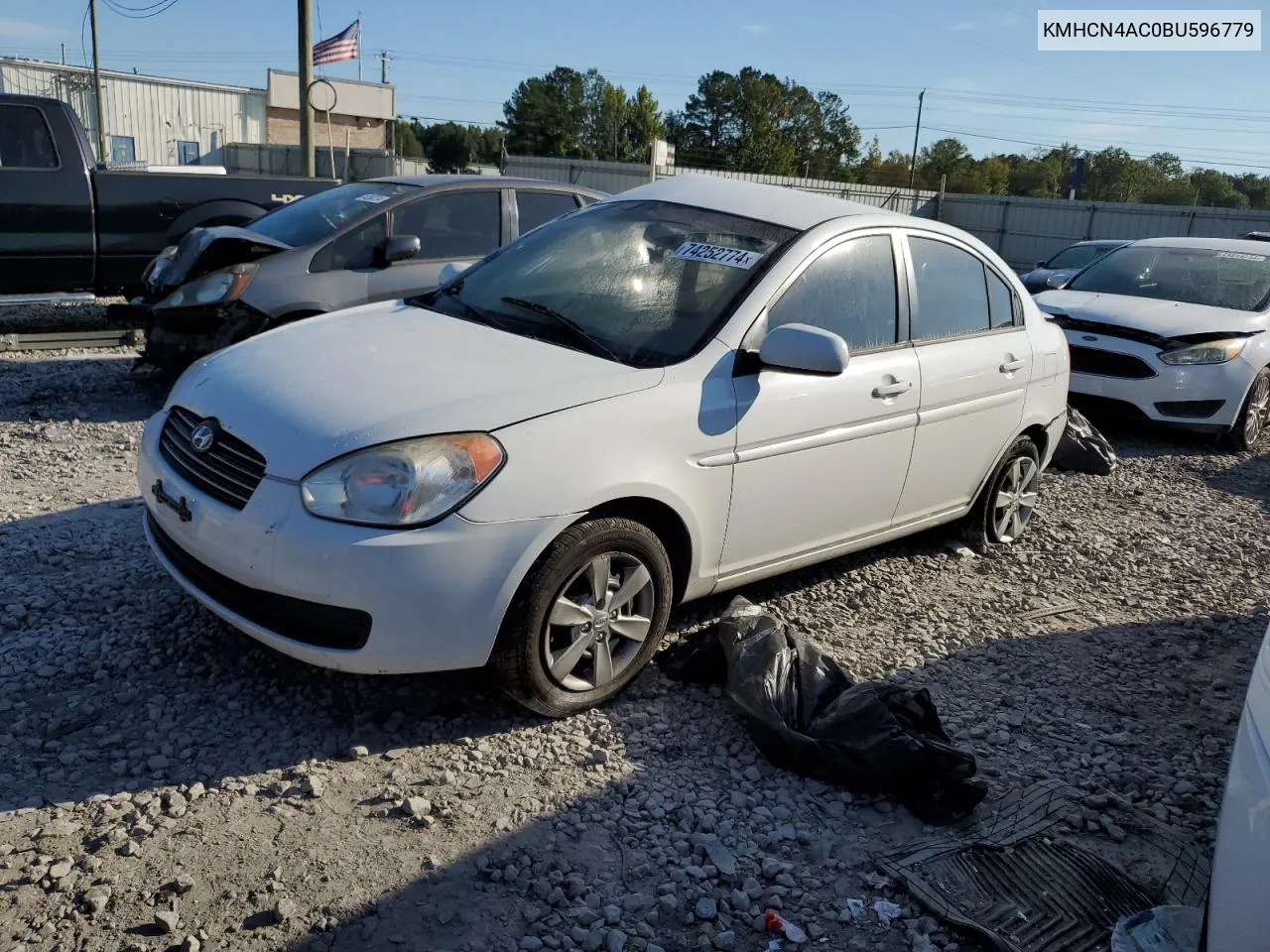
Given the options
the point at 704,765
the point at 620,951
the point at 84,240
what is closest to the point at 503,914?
the point at 620,951

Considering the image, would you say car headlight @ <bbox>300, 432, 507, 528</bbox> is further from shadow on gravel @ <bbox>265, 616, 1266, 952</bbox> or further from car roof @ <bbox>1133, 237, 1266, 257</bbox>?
car roof @ <bbox>1133, 237, 1266, 257</bbox>

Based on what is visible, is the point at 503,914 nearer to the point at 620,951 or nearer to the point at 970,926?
the point at 620,951

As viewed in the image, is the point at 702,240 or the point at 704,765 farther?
the point at 702,240

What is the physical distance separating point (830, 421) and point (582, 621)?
1.32 m

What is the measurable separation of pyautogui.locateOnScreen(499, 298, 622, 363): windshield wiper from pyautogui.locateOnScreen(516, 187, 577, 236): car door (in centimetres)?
360

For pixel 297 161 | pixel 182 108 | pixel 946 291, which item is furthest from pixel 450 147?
pixel 946 291

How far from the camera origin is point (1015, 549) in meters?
5.73

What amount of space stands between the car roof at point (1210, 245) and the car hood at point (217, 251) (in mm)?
7916

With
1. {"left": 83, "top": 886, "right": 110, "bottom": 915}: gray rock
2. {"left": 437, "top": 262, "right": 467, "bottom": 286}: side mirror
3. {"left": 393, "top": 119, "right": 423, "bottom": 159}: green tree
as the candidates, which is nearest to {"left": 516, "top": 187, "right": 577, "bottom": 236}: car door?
{"left": 437, "top": 262, "right": 467, "bottom": 286}: side mirror

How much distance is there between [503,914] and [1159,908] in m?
1.67

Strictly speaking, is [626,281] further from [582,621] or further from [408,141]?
[408,141]

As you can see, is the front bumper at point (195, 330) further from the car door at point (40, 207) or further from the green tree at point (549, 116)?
the green tree at point (549, 116)

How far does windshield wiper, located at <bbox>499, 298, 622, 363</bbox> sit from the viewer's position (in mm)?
3756

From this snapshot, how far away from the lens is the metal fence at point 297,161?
26969 mm
